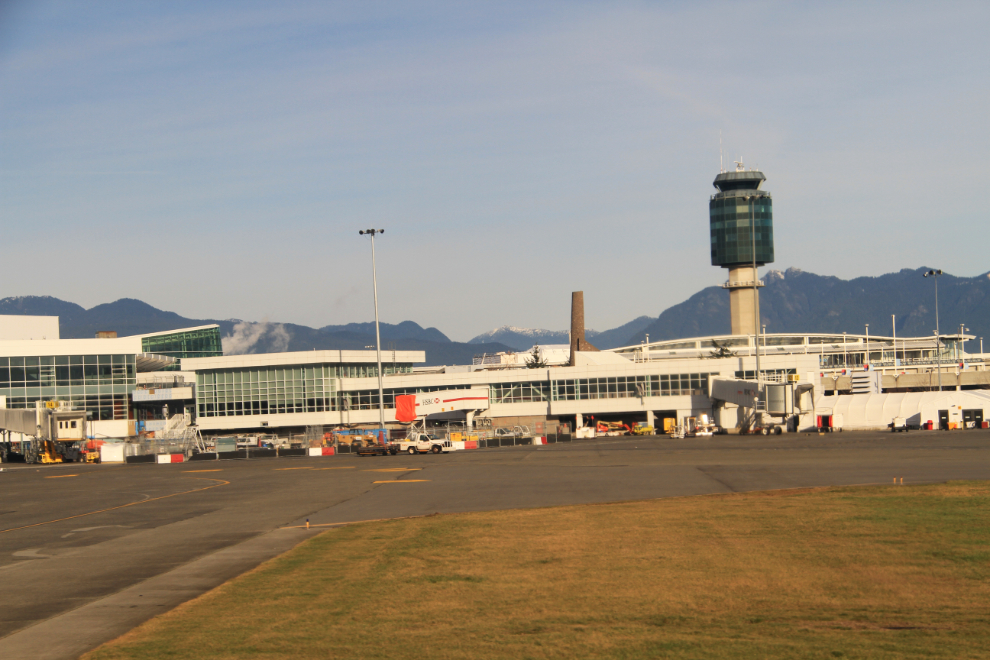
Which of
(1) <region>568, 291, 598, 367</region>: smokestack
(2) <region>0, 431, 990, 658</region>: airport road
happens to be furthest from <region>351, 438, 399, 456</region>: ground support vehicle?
(1) <region>568, 291, 598, 367</region>: smokestack

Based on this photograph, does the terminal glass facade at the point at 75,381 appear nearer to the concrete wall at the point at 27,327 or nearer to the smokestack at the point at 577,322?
the concrete wall at the point at 27,327

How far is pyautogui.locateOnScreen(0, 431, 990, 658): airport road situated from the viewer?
19.5 meters

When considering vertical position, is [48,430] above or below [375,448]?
above

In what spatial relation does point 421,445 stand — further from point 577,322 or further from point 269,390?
point 577,322

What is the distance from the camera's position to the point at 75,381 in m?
114

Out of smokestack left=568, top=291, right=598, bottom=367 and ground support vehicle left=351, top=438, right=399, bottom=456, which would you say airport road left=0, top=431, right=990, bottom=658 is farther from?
smokestack left=568, top=291, right=598, bottom=367

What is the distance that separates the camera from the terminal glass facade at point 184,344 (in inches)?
6186

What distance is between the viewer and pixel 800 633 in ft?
44.0

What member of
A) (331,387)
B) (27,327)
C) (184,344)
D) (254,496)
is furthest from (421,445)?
(184,344)

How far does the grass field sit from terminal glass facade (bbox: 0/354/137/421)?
100335 millimetres

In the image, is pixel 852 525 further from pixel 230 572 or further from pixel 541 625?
pixel 230 572

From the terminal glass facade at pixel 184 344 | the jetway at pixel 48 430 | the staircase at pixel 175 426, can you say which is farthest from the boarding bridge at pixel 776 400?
the terminal glass facade at pixel 184 344

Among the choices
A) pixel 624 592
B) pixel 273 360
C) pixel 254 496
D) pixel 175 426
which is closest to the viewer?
pixel 624 592

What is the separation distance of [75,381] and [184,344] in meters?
54.2
